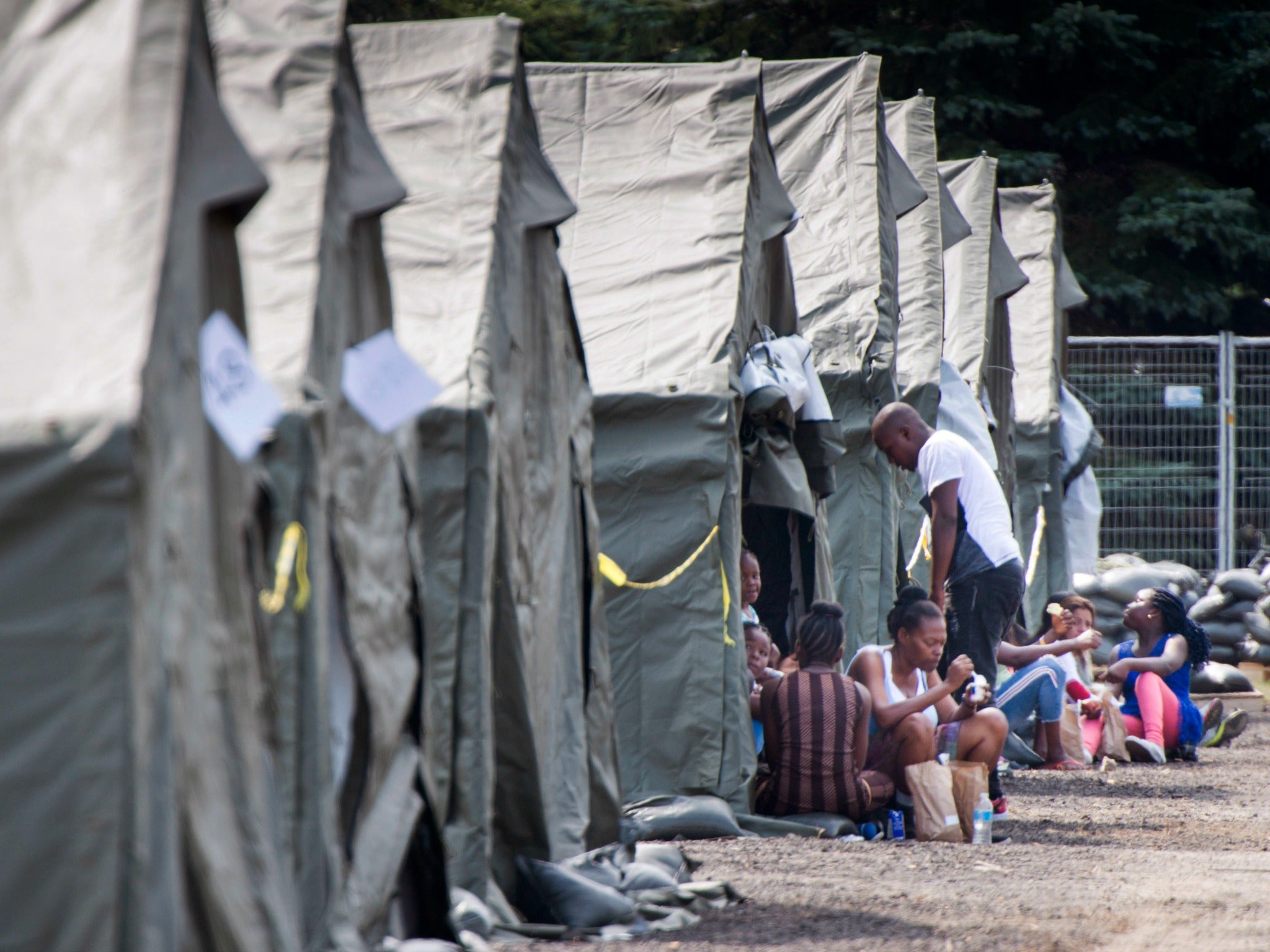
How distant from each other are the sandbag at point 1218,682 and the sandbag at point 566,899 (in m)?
8.42

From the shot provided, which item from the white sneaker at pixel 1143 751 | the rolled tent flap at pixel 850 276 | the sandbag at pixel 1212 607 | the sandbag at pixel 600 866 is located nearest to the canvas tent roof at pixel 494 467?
the sandbag at pixel 600 866

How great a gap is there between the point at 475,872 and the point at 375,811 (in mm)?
638

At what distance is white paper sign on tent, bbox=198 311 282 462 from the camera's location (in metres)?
3.38

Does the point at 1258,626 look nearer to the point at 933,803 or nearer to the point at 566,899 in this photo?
the point at 933,803

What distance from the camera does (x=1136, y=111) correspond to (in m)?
20.9

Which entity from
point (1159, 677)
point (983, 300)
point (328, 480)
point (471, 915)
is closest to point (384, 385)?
point (328, 480)

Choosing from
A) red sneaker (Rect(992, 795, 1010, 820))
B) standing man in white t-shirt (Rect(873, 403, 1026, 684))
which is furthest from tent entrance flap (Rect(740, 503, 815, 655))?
red sneaker (Rect(992, 795, 1010, 820))

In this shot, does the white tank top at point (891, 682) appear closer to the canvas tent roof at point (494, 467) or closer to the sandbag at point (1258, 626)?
the canvas tent roof at point (494, 467)

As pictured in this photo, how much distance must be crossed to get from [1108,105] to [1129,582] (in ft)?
31.0

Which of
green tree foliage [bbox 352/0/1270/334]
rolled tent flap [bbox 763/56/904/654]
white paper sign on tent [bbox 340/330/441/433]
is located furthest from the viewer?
green tree foliage [bbox 352/0/1270/334]

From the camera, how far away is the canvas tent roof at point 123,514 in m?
3.02

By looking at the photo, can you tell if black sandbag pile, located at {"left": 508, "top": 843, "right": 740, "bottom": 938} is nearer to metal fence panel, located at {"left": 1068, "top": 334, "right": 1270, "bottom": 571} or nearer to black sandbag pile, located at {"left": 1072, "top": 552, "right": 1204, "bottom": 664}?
black sandbag pile, located at {"left": 1072, "top": 552, "right": 1204, "bottom": 664}

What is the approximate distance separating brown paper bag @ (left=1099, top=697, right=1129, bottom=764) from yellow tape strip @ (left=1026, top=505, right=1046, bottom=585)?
353 cm

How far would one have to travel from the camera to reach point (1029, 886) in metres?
5.62
